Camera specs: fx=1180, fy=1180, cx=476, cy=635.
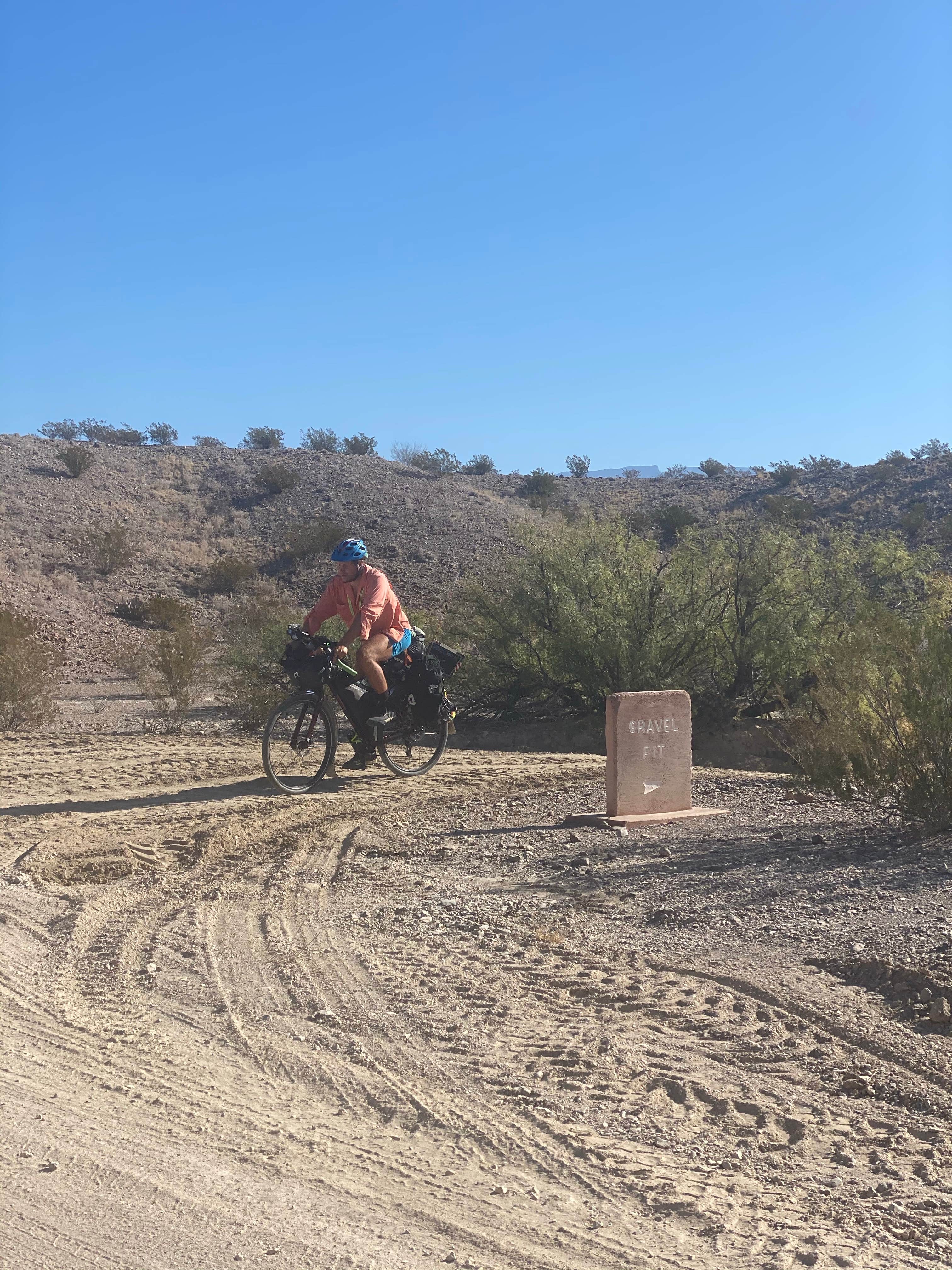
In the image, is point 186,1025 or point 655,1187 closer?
point 655,1187

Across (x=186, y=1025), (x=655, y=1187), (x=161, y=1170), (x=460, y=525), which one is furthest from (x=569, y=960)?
(x=460, y=525)

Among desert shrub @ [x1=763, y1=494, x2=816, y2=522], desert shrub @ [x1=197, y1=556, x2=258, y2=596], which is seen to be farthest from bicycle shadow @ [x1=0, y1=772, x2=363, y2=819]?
desert shrub @ [x1=763, y1=494, x2=816, y2=522]

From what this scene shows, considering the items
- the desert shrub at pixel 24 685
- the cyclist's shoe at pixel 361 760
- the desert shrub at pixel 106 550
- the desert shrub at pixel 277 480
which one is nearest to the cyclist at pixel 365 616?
the cyclist's shoe at pixel 361 760

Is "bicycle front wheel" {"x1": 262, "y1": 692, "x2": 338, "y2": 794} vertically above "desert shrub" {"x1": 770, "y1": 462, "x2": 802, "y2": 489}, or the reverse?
"desert shrub" {"x1": 770, "y1": 462, "x2": 802, "y2": 489}

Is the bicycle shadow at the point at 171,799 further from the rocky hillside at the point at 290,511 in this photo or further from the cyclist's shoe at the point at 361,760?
the rocky hillside at the point at 290,511

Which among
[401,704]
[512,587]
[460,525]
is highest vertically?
[460,525]

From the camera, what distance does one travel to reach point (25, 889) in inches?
276

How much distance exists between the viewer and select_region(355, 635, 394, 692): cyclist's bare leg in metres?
10.4

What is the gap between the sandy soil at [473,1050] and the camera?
3.22 metres

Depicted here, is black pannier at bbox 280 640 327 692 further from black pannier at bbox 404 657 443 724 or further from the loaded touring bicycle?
black pannier at bbox 404 657 443 724

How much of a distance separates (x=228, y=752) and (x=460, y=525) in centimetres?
3543

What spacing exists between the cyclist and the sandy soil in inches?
90.1

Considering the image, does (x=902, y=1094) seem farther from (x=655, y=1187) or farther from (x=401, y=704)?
(x=401, y=704)

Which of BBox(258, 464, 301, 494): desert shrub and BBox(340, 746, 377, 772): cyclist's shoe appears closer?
BBox(340, 746, 377, 772): cyclist's shoe
